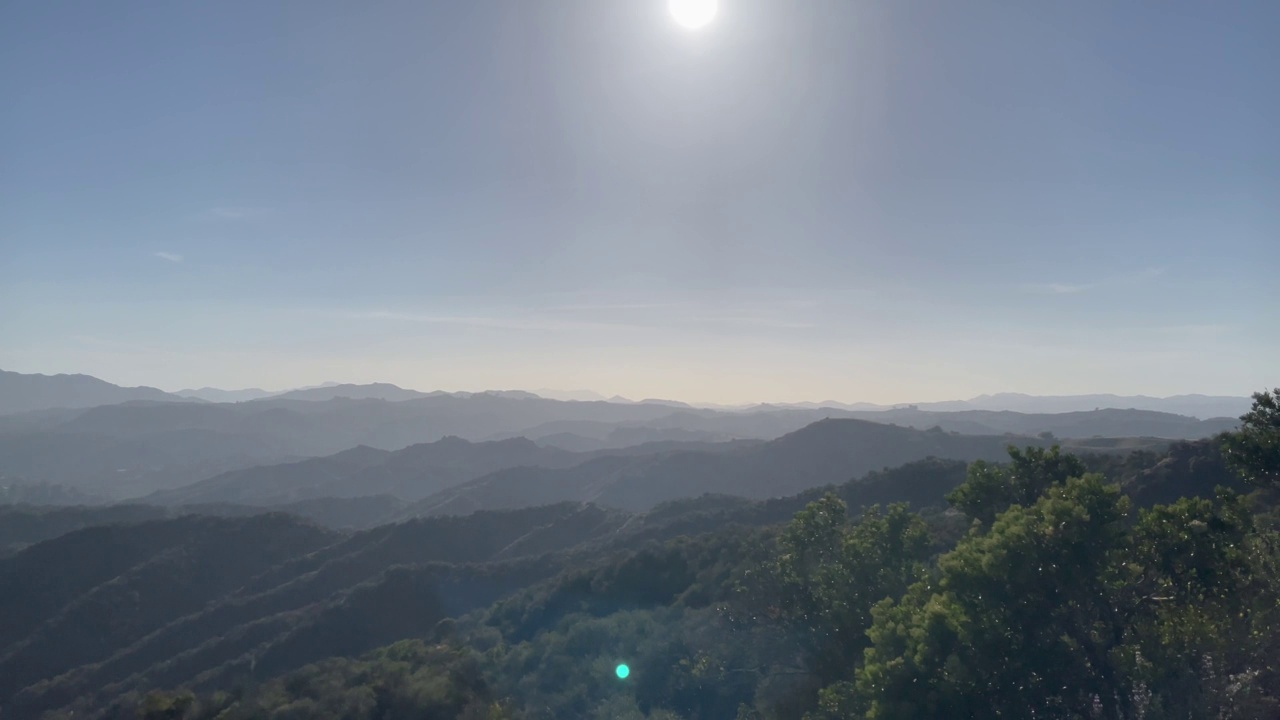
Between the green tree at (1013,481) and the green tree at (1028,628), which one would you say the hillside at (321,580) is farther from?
the green tree at (1028,628)

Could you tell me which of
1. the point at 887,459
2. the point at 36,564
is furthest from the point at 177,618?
the point at 887,459

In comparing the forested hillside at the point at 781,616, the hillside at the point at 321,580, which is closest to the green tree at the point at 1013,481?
the forested hillside at the point at 781,616

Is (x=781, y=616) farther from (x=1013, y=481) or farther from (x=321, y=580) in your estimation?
(x=321, y=580)

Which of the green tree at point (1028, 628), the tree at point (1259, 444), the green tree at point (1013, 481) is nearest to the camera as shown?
the green tree at point (1028, 628)

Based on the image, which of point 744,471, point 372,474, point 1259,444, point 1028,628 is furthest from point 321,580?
point 372,474

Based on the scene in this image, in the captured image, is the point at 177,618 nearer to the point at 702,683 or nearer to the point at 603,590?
the point at 603,590

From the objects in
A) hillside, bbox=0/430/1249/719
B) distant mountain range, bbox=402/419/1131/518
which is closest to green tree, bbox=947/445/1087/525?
hillside, bbox=0/430/1249/719

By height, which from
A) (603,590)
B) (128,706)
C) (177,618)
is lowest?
(177,618)

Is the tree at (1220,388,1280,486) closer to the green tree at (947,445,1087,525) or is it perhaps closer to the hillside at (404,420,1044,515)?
the green tree at (947,445,1087,525)
